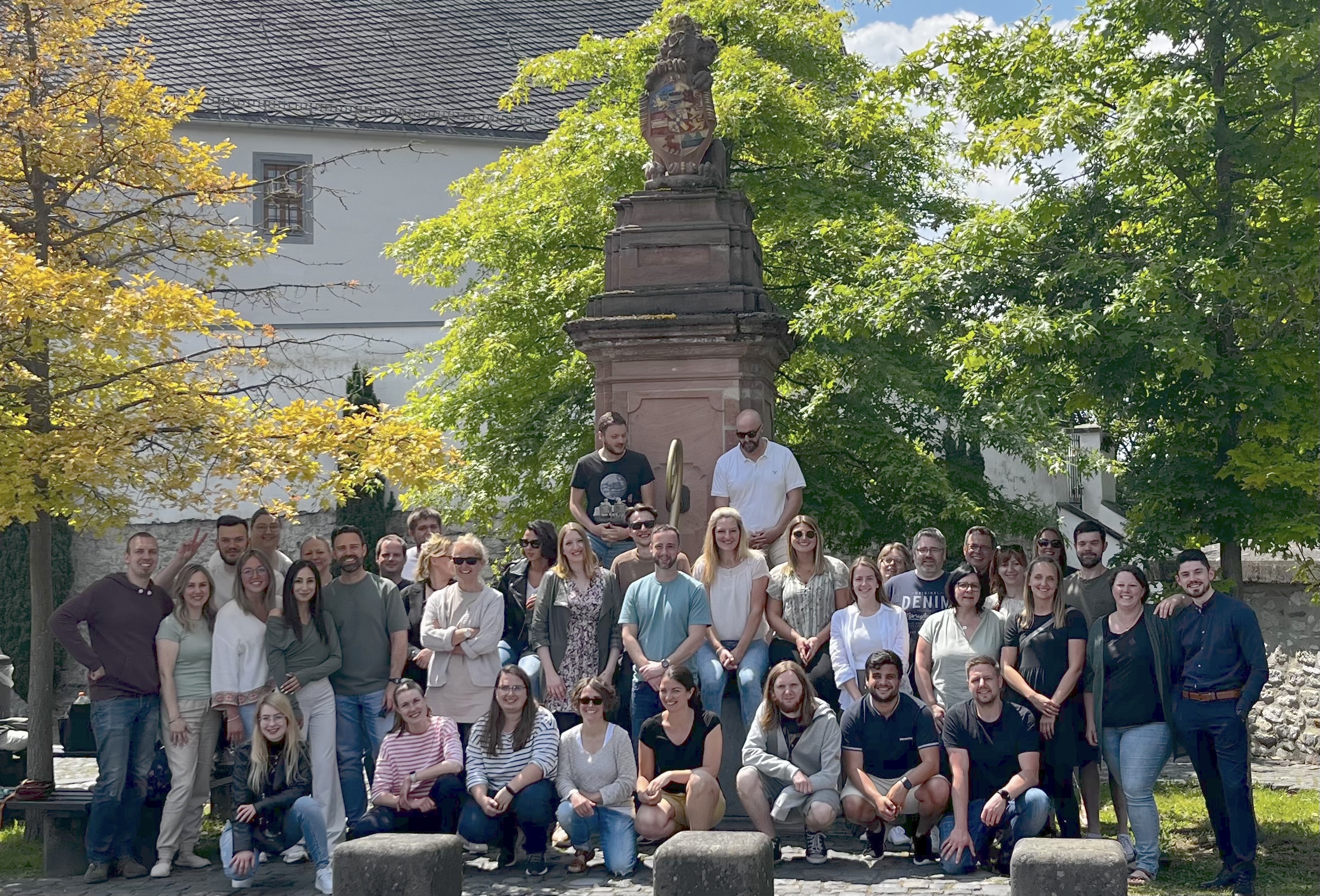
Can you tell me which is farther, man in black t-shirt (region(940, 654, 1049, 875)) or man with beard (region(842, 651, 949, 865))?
man with beard (region(842, 651, 949, 865))

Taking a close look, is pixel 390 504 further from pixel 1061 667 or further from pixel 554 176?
pixel 1061 667

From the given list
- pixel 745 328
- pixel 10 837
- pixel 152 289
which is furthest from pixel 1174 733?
pixel 10 837

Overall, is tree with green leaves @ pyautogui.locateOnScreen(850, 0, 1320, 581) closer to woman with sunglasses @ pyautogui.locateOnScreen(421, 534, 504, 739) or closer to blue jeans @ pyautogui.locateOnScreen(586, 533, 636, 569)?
blue jeans @ pyautogui.locateOnScreen(586, 533, 636, 569)

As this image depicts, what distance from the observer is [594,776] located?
9211 mm

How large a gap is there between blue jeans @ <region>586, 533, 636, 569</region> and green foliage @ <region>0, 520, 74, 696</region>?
14.9 m

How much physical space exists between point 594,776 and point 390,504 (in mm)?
15998

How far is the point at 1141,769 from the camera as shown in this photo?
356 inches

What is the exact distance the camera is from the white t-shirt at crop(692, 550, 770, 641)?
981cm

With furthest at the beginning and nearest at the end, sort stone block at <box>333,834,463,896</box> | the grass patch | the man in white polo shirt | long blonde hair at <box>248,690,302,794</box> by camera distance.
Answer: the man in white polo shirt < long blonde hair at <box>248,690,302,794</box> < the grass patch < stone block at <box>333,834,463,896</box>

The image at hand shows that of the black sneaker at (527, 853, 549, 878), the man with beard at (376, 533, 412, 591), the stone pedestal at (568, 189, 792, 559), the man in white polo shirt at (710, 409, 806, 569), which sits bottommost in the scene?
the black sneaker at (527, 853, 549, 878)

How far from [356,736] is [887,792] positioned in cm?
329

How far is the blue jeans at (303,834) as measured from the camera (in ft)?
30.0

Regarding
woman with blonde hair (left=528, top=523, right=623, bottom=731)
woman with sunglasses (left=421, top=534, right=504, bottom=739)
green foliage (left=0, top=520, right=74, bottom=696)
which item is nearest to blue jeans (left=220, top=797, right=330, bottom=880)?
woman with sunglasses (left=421, top=534, right=504, bottom=739)

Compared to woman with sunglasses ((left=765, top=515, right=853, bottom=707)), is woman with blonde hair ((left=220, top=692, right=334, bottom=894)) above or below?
below
